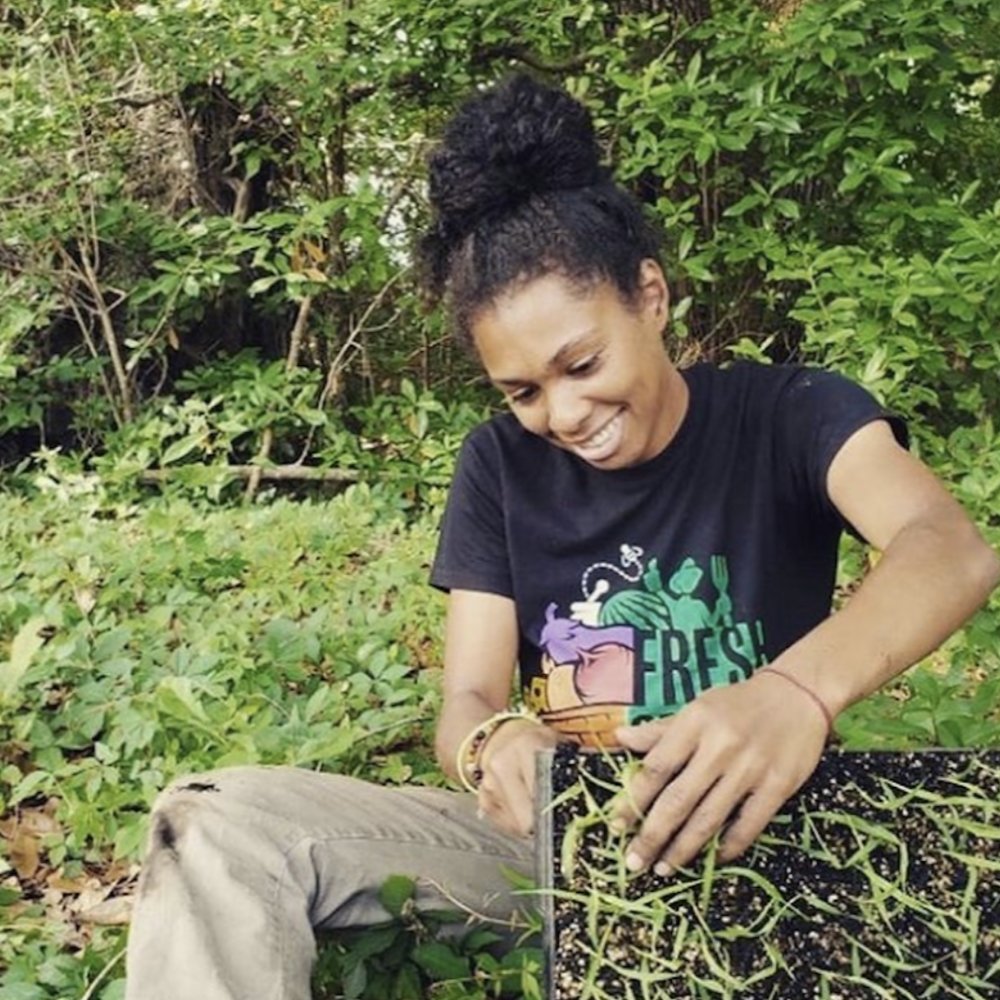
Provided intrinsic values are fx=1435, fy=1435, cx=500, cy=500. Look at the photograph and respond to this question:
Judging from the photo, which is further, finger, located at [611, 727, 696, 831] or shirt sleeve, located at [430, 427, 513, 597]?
shirt sleeve, located at [430, 427, 513, 597]

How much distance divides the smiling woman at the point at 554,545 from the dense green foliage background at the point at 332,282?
78 centimetres

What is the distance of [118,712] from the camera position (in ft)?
8.90

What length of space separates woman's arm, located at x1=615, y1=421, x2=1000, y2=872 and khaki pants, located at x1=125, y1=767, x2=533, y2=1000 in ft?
1.67

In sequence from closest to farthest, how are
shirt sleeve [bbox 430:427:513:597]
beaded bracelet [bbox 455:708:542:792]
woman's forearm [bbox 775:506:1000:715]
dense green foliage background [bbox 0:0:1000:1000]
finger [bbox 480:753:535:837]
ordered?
1. woman's forearm [bbox 775:506:1000:715]
2. finger [bbox 480:753:535:837]
3. beaded bracelet [bbox 455:708:542:792]
4. shirt sleeve [bbox 430:427:513:597]
5. dense green foliage background [bbox 0:0:1000:1000]

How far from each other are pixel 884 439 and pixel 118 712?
160 cm

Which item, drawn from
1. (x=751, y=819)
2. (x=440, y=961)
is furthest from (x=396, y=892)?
(x=751, y=819)

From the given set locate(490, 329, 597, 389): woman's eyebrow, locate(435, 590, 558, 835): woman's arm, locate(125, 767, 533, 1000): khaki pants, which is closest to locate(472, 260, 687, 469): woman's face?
locate(490, 329, 597, 389): woman's eyebrow

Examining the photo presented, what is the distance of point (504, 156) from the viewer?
188 cm

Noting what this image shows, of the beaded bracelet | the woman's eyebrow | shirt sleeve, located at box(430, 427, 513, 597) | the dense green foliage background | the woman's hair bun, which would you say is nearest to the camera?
the beaded bracelet

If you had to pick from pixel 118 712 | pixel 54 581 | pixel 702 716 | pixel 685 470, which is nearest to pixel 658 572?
pixel 685 470

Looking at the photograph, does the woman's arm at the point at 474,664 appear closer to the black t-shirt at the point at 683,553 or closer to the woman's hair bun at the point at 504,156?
the black t-shirt at the point at 683,553

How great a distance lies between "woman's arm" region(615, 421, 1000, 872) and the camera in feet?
4.09

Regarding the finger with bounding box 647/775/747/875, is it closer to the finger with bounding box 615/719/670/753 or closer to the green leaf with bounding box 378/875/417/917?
the finger with bounding box 615/719/670/753

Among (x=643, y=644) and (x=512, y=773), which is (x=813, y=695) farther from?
(x=643, y=644)
